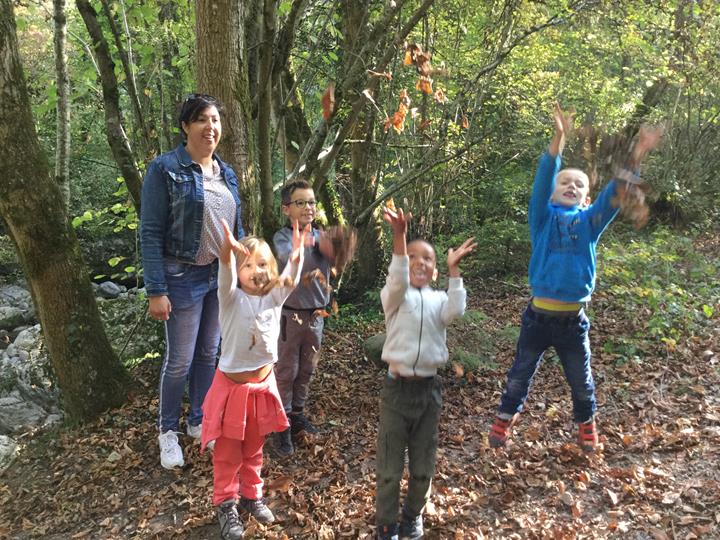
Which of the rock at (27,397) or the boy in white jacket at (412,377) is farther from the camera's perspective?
the rock at (27,397)

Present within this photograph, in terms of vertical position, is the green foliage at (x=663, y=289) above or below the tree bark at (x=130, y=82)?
below

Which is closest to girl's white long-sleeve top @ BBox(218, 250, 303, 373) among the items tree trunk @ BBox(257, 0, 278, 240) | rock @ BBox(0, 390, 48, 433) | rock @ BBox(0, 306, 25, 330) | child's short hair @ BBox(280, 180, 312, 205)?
child's short hair @ BBox(280, 180, 312, 205)

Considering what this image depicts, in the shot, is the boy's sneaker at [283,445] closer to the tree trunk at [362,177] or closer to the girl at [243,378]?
the girl at [243,378]

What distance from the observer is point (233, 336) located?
2902 mm

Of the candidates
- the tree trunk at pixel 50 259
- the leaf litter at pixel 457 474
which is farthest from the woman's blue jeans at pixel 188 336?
the tree trunk at pixel 50 259

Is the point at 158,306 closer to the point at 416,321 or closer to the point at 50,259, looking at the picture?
the point at 50,259

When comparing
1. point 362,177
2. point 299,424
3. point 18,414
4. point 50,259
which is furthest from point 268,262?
point 362,177

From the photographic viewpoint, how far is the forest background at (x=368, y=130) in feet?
13.7

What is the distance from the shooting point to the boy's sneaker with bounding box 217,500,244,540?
2949mm

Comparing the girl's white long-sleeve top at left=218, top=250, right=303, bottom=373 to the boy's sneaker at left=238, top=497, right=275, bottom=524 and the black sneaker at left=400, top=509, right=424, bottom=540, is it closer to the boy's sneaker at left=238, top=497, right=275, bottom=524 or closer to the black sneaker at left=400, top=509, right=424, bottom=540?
the boy's sneaker at left=238, top=497, right=275, bottom=524

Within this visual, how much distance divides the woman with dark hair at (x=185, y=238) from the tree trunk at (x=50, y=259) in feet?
3.78

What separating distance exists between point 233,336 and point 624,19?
752 centimetres

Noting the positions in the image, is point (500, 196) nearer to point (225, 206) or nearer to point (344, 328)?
point (344, 328)

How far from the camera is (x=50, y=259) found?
416 centimetres
